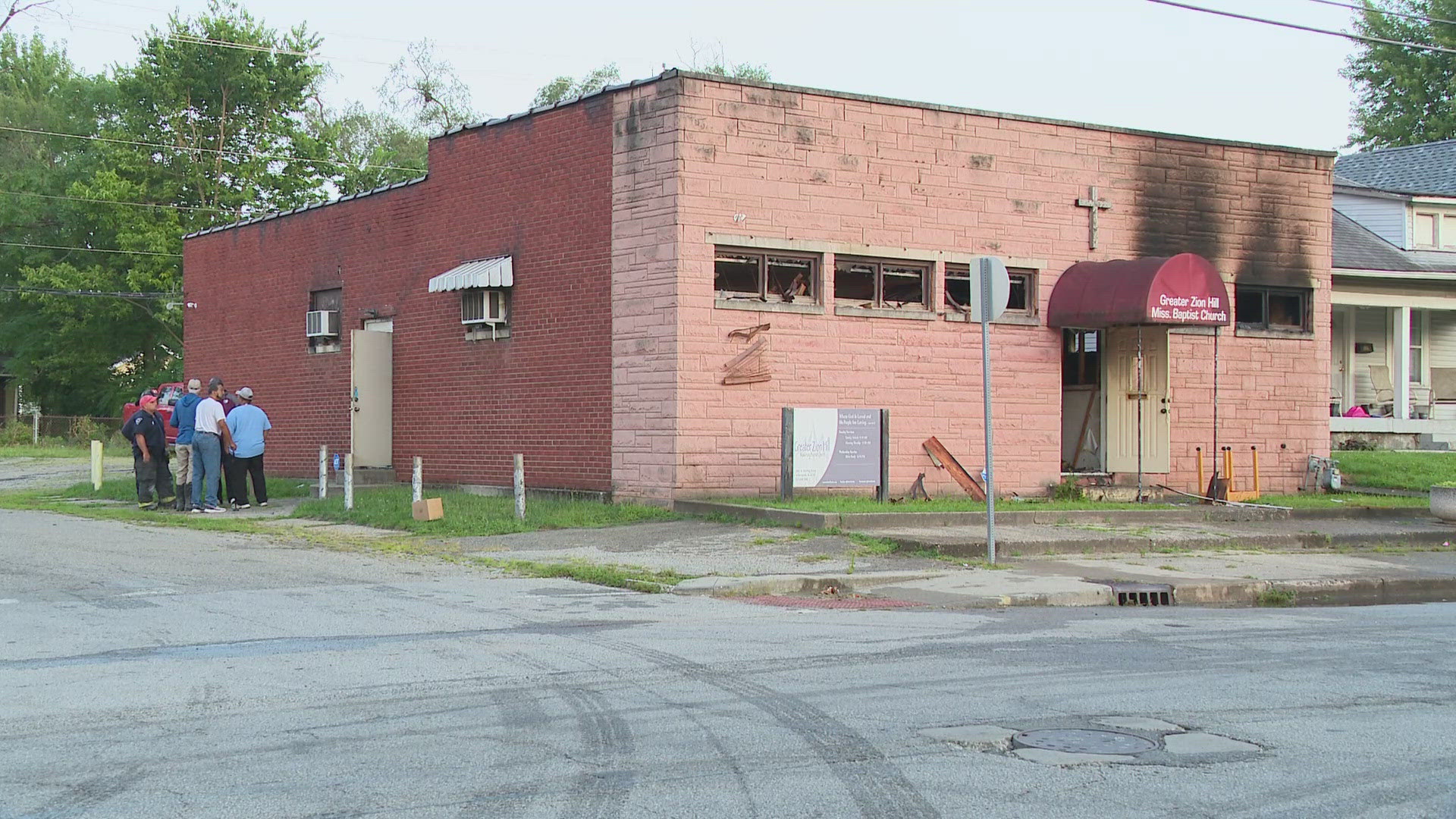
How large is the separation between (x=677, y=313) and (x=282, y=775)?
38.5ft

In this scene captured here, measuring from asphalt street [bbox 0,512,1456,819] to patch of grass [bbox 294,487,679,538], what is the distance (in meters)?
4.44

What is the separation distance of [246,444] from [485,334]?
3909mm

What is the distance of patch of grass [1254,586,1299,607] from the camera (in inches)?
473

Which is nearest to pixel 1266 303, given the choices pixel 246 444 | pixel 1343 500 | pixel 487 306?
pixel 1343 500

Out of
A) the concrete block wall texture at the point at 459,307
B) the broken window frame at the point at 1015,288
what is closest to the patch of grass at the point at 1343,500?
the broken window frame at the point at 1015,288

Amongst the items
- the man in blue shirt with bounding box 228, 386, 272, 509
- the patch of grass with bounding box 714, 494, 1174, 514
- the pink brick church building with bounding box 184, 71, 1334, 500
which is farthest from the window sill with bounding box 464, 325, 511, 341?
the patch of grass with bounding box 714, 494, 1174, 514

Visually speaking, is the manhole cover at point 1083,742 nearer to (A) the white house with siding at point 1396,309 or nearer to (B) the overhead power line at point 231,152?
(A) the white house with siding at point 1396,309

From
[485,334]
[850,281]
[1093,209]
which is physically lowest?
[485,334]

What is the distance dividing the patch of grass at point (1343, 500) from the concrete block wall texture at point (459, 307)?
10.1 m

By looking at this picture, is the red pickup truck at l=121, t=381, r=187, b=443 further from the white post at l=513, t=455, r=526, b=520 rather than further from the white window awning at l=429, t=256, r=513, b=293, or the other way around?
the white post at l=513, t=455, r=526, b=520

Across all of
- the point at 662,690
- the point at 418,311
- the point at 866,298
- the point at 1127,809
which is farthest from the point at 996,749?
the point at 418,311

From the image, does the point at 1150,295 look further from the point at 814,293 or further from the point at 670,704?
the point at 670,704

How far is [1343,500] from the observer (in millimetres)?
19406

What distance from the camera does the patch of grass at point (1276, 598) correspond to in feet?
39.4
